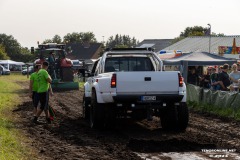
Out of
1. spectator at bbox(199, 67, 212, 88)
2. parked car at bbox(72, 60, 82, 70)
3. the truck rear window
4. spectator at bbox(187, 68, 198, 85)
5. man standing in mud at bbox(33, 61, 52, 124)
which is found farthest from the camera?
parked car at bbox(72, 60, 82, 70)

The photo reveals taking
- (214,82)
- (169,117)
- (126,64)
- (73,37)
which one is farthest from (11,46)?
(169,117)

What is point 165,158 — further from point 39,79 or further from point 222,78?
point 222,78

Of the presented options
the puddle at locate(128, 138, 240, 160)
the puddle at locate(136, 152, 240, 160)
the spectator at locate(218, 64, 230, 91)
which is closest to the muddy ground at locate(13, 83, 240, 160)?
the puddle at locate(128, 138, 240, 160)

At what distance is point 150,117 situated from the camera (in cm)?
1307

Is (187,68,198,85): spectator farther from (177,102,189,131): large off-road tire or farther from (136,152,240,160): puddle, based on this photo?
(136,152,240,160): puddle

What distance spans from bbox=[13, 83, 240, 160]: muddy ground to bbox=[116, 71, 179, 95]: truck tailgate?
3.36ft

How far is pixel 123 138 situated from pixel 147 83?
1.46 m

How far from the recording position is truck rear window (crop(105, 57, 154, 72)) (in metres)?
15.0

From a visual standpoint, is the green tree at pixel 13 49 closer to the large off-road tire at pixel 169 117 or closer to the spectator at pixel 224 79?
the spectator at pixel 224 79

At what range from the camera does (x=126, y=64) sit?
15.1 m

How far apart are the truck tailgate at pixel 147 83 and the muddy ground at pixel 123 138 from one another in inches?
40.3

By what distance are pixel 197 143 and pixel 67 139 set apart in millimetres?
2939

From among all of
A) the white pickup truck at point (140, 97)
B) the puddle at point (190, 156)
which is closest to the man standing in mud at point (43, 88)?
the white pickup truck at point (140, 97)

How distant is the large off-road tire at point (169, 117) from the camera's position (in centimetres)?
1341
